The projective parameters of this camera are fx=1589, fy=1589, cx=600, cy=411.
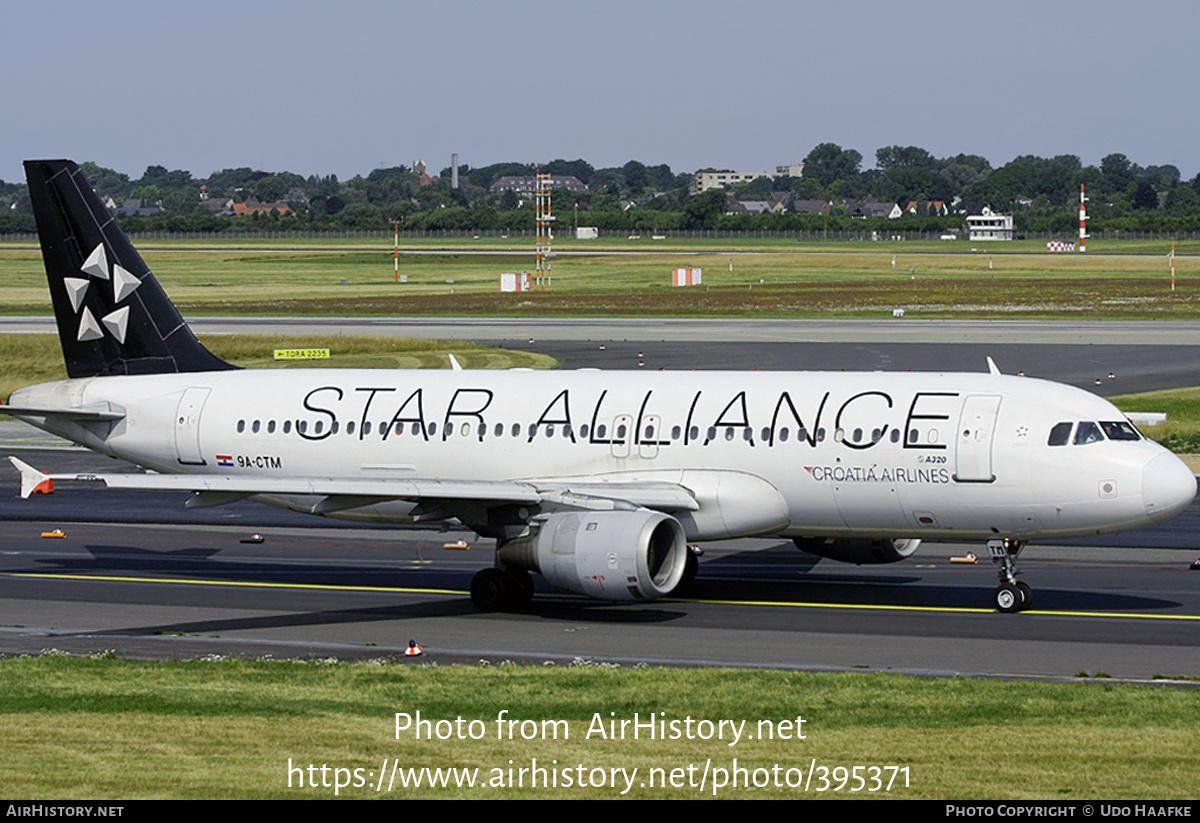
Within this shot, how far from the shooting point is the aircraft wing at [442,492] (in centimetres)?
2834

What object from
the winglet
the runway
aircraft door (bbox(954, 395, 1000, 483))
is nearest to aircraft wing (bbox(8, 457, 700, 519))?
the winglet

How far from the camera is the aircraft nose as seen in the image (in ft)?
88.2

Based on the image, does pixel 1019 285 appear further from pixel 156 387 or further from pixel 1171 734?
pixel 1171 734

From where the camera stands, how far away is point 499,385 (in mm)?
32469

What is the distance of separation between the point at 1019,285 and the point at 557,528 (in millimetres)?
116754

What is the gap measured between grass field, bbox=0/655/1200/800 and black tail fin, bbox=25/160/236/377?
1132 centimetres

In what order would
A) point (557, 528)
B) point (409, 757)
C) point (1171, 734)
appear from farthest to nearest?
point (557, 528), point (1171, 734), point (409, 757)

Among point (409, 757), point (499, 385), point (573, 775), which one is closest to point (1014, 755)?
point (573, 775)

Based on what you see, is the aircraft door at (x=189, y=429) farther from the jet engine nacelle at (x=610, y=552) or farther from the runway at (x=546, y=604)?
the jet engine nacelle at (x=610, y=552)

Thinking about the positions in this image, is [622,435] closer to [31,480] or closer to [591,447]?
A: [591,447]

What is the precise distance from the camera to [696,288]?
455 ft

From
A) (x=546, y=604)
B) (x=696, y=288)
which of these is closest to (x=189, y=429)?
(x=546, y=604)

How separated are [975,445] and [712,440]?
487 centimetres

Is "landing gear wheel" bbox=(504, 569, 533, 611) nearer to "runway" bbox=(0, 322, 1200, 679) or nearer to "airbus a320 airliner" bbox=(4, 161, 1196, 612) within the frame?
"airbus a320 airliner" bbox=(4, 161, 1196, 612)
